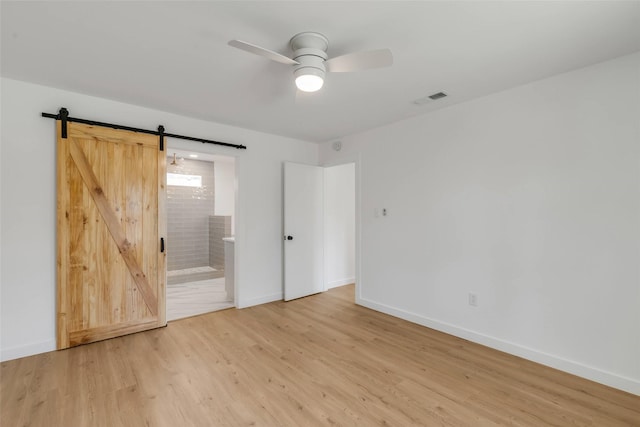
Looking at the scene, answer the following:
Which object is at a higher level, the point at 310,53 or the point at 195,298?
the point at 310,53

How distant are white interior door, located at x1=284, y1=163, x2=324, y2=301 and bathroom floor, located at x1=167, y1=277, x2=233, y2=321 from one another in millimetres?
1073

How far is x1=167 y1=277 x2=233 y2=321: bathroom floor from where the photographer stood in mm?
4023

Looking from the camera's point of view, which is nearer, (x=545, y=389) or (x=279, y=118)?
(x=545, y=389)

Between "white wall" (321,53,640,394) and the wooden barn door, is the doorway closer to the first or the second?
"white wall" (321,53,640,394)

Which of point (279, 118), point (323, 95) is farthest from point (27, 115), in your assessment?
point (323, 95)

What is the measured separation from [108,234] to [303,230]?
2569mm

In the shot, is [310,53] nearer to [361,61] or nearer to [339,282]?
[361,61]

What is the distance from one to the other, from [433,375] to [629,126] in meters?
2.49

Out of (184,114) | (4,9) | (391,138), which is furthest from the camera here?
(391,138)

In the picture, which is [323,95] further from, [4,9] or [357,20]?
[4,9]

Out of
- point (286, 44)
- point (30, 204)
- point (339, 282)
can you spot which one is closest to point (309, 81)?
point (286, 44)

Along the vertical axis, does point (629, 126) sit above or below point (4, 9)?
below

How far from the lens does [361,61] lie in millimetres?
1888

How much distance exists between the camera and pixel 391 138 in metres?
3.93
